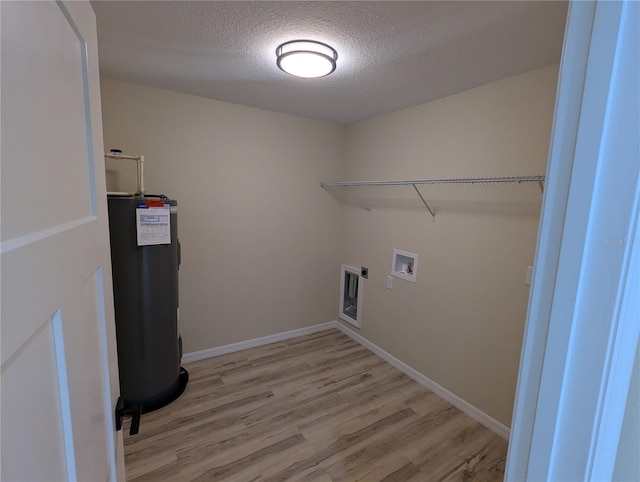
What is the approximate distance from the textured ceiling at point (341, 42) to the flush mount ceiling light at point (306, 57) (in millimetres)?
48

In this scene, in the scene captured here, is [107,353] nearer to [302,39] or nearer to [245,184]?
[302,39]

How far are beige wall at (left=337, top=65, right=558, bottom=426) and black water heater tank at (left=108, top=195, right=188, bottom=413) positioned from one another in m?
1.87

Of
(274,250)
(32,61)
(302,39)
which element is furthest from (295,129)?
(32,61)

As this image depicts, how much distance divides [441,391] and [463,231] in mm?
1310

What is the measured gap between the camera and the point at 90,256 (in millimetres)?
657

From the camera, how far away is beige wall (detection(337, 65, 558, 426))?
1.91 metres

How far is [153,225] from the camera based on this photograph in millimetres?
2014

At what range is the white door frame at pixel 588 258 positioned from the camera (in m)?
0.41

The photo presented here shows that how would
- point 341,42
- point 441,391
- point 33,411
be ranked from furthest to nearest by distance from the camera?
point 441,391 → point 341,42 → point 33,411

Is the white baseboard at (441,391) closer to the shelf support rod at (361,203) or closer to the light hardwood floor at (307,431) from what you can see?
the light hardwood floor at (307,431)

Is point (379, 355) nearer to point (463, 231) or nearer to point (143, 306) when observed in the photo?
point (463, 231)

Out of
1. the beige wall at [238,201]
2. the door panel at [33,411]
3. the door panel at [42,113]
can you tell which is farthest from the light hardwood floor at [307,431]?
the door panel at [42,113]

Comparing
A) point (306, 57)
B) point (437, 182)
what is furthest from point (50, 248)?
point (437, 182)

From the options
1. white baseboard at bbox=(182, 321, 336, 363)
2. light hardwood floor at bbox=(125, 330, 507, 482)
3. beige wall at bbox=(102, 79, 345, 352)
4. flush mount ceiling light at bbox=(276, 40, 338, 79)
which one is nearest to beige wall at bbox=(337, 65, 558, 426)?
light hardwood floor at bbox=(125, 330, 507, 482)
